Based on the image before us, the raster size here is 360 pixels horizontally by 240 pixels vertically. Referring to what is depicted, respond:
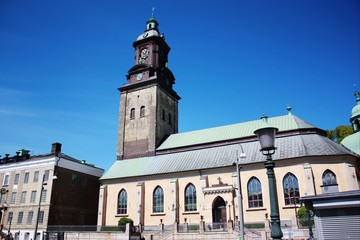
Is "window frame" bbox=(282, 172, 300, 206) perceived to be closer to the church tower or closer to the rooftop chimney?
the church tower

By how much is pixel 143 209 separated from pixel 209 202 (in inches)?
359

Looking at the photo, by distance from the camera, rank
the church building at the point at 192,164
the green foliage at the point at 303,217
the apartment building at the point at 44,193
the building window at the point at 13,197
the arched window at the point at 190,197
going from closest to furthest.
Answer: the green foliage at the point at 303,217 < the church building at the point at 192,164 < the arched window at the point at 190,197 < the apartment building at the point at 44,193 < the building window at the point at 13,197

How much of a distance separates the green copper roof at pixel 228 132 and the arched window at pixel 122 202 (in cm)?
774

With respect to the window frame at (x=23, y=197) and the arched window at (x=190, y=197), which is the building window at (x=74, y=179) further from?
the arched window at (x=190, y=197)

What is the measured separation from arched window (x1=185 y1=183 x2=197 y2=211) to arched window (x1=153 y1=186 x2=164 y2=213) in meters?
3.28

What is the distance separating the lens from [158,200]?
3834 cm

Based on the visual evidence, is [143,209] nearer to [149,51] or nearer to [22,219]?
[22,219]

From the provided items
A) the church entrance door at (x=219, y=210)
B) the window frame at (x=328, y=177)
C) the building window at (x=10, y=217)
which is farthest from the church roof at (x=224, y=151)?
A: the building window at (x=10, y=217)

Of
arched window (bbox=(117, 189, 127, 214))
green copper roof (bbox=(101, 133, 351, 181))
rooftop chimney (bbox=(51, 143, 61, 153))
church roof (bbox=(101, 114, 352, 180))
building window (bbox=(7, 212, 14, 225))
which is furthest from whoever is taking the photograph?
rooftop chimney (bbox=(51, 143, 61, 153))

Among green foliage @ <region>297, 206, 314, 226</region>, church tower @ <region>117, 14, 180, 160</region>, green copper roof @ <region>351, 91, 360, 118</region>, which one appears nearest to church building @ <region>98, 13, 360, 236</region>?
church tower @ <region>117, 14, 180, 160</region>

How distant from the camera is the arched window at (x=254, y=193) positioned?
32.9 meters

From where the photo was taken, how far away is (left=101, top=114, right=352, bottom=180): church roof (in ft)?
109

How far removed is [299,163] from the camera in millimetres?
32094

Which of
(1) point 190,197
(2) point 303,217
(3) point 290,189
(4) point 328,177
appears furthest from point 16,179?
(4) point 328,177
